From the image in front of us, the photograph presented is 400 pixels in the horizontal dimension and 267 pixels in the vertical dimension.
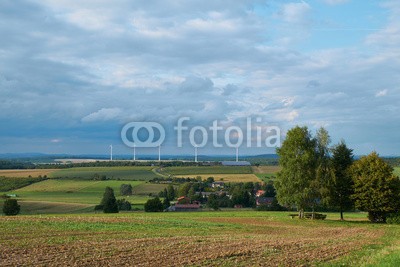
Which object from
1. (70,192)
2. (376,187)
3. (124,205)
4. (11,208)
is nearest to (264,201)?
(124,205)

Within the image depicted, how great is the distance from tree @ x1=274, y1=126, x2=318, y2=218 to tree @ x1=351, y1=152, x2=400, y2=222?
546cm

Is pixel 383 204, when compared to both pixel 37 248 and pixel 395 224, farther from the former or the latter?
pixel 37 248

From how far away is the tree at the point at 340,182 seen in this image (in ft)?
188

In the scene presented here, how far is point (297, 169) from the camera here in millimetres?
57344

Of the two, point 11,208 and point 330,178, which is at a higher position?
point 330,178

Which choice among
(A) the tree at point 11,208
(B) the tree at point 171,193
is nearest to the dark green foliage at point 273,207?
(B) the tree at point 171,193

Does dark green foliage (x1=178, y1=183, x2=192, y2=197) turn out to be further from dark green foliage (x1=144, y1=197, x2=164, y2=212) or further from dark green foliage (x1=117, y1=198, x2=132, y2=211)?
dark green foliage (x1=144, y1=197, x2=164, y2=212)

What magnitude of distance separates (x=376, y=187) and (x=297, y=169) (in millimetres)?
9577

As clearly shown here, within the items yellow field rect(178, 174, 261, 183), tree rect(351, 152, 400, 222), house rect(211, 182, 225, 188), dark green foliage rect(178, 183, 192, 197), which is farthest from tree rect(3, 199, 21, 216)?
yellow field rect(178, 174, 261, 183)

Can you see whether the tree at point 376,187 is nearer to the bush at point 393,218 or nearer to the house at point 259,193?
the bush at point 393,218

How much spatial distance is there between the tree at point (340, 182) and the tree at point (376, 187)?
1425 millimetres

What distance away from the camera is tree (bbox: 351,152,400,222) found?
2141 inches

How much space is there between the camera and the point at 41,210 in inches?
3184

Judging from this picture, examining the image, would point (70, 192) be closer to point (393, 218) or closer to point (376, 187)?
point (376, 187)
